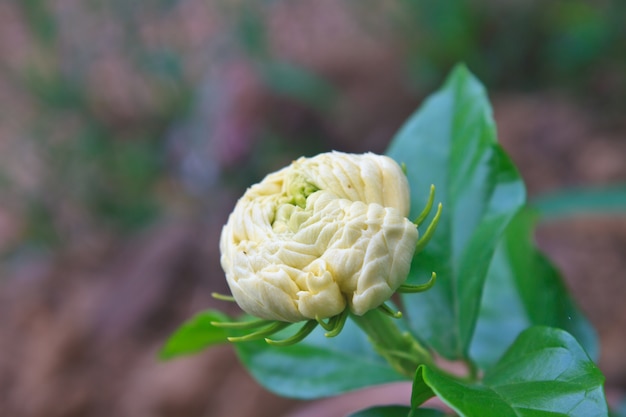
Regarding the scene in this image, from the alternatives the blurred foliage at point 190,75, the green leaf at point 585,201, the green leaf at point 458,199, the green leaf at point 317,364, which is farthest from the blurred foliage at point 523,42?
the green leaf at point 317,364

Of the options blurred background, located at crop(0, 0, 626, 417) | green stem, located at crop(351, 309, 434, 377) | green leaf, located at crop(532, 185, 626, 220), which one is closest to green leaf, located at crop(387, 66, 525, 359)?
green stem, located at crop(351, 309, 434, 377)

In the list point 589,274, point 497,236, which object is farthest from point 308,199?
point 589,274

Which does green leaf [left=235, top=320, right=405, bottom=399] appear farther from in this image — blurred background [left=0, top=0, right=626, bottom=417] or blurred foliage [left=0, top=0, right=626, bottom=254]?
blurred foliage [left=0, top=0, right=626, bottom=254]

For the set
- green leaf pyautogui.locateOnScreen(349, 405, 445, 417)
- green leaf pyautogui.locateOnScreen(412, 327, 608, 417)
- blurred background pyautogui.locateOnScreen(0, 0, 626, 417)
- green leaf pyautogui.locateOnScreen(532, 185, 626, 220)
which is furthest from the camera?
blurred background pyautogui.locateOnScreen(0, 0, 626, 417)

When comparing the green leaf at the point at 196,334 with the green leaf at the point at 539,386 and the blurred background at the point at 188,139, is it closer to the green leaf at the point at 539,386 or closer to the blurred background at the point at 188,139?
the green leaf at the point at 539,386

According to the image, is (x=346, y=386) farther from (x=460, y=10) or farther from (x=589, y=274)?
(x=460, y=10)

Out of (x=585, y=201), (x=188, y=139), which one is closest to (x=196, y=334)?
(x=585, y=201)
